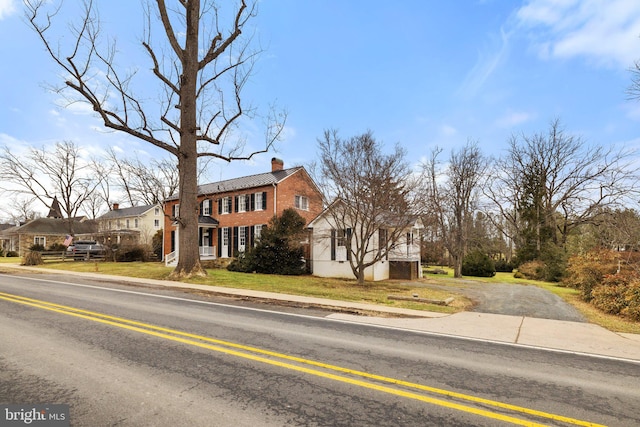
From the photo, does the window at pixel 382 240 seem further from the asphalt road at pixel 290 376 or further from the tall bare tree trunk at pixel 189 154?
the asphalt road at pixel 290 376

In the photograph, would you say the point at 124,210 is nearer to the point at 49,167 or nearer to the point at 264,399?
the point at 49,167

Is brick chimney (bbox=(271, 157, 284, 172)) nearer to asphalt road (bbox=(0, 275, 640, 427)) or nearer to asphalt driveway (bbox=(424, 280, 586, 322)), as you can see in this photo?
asphalt driveway (bbox=(424, 280, 586, 322))

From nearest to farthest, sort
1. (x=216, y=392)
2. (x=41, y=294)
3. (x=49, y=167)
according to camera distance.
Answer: (x=216, y=392), (x=41, y=294), (x=49, y=167)

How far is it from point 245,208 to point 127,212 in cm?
3789

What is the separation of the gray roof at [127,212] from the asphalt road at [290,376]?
170 ft

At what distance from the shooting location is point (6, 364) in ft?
16.0

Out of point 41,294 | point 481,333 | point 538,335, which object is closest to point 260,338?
point 481,333

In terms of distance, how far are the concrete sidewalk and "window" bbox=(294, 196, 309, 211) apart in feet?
62.0

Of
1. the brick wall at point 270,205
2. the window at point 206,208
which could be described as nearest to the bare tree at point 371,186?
the brick wall at point 270,205

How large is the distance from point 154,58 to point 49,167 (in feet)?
115

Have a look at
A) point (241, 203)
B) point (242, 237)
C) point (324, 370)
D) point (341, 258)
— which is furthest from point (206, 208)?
point (324, 370)

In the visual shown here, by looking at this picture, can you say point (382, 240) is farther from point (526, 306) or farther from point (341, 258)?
point (526, 306)

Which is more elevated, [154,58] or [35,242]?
[154,58]

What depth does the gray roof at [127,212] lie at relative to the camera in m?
55.1
